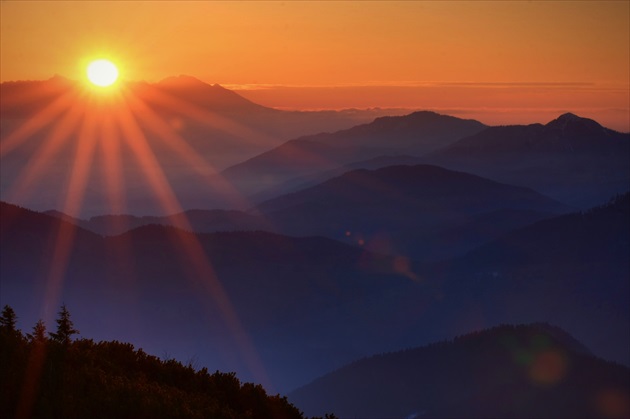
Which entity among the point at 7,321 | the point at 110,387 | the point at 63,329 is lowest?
the point at 110,387

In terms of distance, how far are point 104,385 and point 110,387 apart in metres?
0.42

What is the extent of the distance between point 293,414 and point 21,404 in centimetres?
743

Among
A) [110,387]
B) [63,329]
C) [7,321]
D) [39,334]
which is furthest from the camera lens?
[7,321]

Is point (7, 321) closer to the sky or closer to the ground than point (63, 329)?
closer to the sky

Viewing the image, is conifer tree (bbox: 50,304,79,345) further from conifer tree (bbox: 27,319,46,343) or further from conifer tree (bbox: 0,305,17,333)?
conifer tree (bbox: 0,305,17,333)

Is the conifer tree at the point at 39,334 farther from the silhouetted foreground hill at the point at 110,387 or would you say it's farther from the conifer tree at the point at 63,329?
the conifer tree at the point at 63,329

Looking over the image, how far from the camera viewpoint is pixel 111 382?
19938 mm

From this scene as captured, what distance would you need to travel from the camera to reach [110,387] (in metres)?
19.4

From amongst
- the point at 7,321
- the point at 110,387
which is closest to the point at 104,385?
the point at 110,387

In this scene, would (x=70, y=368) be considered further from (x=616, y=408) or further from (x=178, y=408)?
(x=616, y=408)

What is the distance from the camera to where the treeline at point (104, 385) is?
18.5m

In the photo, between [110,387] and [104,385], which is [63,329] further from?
[110,387]

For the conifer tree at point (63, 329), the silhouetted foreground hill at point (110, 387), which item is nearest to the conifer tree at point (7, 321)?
the silhouetted foreground hill at point (110, 387)

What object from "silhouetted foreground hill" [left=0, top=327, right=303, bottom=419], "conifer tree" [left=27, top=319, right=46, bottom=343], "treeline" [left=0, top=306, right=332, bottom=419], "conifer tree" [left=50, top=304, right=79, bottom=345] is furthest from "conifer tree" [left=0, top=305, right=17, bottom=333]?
"conifer tree" [left=50, top=304, right=79, bottom=345]
